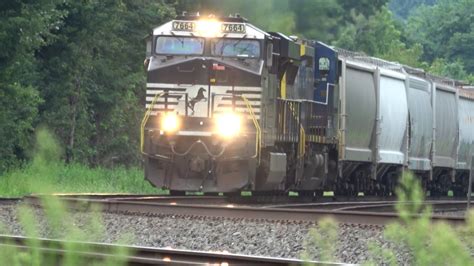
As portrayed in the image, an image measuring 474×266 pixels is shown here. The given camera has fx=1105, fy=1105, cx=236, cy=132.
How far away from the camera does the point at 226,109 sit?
17500mm

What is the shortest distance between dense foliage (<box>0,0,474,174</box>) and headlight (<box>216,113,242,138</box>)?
630cm

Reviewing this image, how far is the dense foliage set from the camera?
23219 mm

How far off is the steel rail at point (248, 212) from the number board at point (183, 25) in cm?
506

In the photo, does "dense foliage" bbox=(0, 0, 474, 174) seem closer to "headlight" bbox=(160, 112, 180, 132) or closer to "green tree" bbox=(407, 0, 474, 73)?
"headlight" bbox=(160, 112, 180, 132)

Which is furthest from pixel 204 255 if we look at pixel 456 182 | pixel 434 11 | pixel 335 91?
pixel 434 11

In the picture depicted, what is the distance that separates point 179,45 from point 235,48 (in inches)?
36.7

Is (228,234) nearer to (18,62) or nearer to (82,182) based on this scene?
(82,182)

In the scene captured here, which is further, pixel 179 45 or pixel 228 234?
pixel 179 45

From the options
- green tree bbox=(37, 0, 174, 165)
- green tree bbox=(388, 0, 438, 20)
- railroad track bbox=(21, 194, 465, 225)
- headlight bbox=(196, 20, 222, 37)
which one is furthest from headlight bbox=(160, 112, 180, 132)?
green tree bbox=(388, 0, 438, 20)

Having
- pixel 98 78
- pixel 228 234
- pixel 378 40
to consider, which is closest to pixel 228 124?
pixel 228 234

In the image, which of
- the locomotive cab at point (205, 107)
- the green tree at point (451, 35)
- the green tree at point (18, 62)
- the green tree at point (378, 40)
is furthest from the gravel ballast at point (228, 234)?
the green tree at point (451, 35)

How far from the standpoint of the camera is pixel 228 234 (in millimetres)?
11500

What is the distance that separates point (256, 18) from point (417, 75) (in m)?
5.16

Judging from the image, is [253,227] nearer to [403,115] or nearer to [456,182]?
[403,115]
